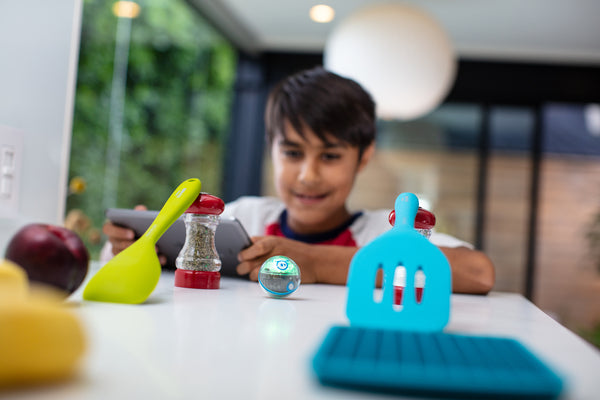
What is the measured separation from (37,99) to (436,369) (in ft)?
2.57

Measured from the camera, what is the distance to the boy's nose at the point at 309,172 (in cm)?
→ 169

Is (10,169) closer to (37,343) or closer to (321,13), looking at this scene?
(37,343)

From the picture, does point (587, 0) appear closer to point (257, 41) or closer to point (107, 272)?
point (257, 41)

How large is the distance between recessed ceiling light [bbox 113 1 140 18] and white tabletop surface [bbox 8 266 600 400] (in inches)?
88.8

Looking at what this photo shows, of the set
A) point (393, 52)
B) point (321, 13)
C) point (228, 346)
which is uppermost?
point (321, 13)

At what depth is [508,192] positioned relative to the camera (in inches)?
175

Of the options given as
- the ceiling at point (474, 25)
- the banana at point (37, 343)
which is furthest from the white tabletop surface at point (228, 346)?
the ceiling at point (474, 25)

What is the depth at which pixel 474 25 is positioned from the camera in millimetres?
3834

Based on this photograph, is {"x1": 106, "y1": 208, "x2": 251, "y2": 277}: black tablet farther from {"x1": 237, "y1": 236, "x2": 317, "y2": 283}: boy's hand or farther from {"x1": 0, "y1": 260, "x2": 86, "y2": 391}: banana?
{"x1": 0, "y1": 260, "x2": 86, "y2": 391}: banana

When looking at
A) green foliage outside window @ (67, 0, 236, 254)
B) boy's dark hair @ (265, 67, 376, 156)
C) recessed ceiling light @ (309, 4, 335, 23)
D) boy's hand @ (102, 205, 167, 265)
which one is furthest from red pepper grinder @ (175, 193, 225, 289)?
recessed ceiling light @ (309, 4, 335, 23)

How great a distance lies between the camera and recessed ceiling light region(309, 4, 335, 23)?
3.70m

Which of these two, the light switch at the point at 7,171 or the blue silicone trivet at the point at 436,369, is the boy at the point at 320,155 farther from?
the blue silicone trivet at the point at 436,369

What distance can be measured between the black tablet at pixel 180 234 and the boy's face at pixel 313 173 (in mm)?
568

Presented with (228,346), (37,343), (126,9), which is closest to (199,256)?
(228,346)
